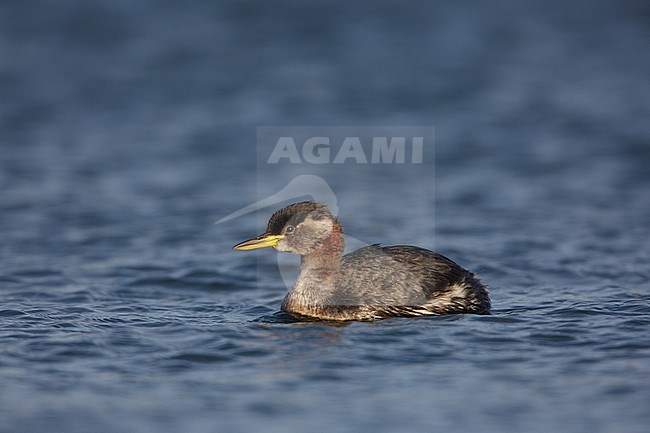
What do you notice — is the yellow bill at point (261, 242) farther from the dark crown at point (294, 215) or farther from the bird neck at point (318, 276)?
the bird neck at point (318, 276)

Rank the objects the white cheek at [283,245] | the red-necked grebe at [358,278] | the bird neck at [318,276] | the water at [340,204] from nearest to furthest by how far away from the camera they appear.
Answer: the water at [340,204]
the red-necked grebe at [358,278]
the bird neck at [318,276]
the white cheek at [283,245]

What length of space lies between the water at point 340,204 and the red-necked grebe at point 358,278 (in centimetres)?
26

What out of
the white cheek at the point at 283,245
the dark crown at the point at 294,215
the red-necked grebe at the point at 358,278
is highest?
the dark crown at the point at 294,215

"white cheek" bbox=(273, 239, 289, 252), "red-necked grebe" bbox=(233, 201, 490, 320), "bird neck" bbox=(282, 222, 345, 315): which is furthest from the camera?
"white cheek" bbox=(273, 239, 289, 252)

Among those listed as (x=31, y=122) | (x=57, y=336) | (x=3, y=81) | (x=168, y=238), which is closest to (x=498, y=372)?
(x=57, y=336)

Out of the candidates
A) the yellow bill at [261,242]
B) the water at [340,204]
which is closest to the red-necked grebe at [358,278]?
the yellow bill at [261,242]

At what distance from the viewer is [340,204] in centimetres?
1436

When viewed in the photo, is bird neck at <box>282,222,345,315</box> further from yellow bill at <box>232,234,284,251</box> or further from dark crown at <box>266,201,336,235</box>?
yellow bill at <box>232,234,284,251</box>

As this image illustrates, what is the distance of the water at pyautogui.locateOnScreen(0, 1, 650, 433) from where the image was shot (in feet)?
25.0

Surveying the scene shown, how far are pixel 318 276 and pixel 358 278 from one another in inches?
17.7

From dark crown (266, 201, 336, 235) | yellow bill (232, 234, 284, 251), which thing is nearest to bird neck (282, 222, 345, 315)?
dark crown (266, 201, 336, 235)

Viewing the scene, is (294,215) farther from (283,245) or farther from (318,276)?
(318,276)

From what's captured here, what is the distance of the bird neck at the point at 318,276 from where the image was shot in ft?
32.2

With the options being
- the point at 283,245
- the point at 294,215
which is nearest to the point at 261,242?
the point at 283,245
